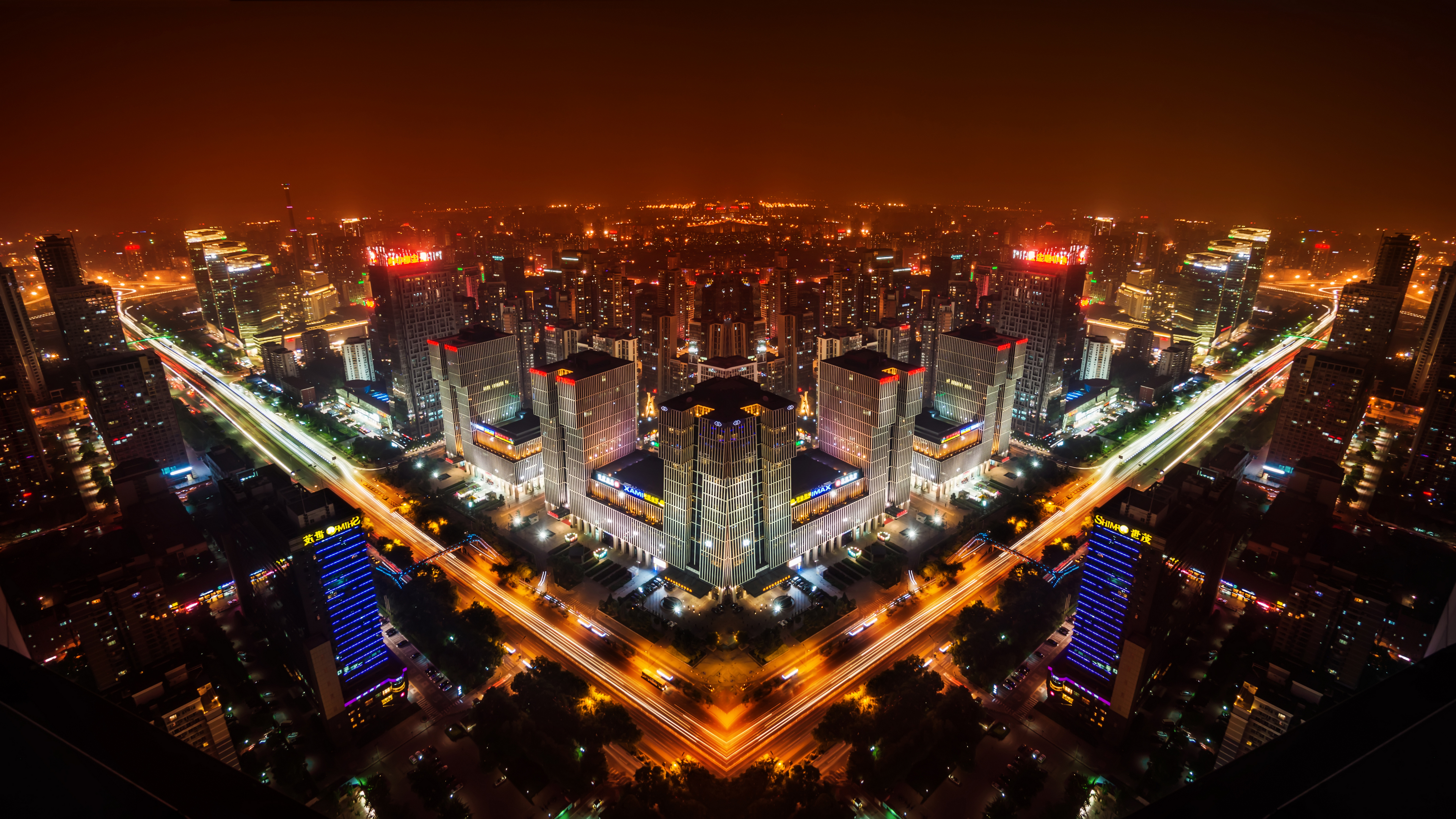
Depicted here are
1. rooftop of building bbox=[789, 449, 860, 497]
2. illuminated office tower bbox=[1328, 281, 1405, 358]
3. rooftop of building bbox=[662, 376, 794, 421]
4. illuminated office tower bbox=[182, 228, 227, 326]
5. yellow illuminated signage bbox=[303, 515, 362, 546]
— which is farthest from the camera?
illuminated office tower bbox=[182, 228, 227, 326]

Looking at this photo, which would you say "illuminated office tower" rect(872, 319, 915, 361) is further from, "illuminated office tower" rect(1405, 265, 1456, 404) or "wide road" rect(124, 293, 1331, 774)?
"illuminated office tower" rect(1405, 265, 1456, 404)

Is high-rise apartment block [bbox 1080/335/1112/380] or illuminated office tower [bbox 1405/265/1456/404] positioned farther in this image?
high-rise apartment block [bbox 1080/335/1112/380]

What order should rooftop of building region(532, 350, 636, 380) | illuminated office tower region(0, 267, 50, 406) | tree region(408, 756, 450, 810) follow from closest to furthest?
tree region(408, 756, 450, 810)
rooftop of building region(532, 350, 636, 380)
illuminated office tower region(0, 267, 50, 406)

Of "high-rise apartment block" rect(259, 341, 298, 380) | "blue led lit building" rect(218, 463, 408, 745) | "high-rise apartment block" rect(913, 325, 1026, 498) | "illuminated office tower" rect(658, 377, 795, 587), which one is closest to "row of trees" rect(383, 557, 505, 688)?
"blue led lit building" rect(218, 463, 408, 745)

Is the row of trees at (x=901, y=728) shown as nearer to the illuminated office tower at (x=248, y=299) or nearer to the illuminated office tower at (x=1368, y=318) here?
the illuminated office tower at (x=1368, y=318)

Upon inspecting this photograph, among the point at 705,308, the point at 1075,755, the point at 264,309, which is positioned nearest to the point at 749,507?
the point at 1075,755

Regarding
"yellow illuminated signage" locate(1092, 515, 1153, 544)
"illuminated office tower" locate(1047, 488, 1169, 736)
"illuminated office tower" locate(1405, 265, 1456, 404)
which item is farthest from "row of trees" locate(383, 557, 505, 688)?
"illuminated office tower" locate(1405, 265, 1456, 404)

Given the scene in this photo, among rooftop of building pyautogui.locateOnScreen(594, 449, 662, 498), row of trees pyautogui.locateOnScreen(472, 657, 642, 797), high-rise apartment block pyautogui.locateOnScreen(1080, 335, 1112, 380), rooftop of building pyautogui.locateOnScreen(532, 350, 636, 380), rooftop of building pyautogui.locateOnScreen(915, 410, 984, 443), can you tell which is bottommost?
row of trees pyautogui.locateOnScreen(472, 657, 642, 797)

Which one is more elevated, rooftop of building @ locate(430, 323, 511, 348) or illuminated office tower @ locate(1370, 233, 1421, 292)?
illuminated office tower @ locate(1370, 233, 1421, 292)
